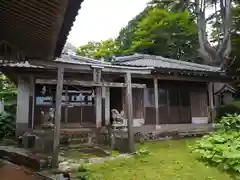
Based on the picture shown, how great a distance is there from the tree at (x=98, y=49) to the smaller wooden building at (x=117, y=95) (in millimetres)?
14171

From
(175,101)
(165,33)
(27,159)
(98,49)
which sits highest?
(165,33)

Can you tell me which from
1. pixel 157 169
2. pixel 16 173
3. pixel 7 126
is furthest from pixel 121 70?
pixel 7 126

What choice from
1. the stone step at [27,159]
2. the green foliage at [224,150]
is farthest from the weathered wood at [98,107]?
the green foliage at [224,150]

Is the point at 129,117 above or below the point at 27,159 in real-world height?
above

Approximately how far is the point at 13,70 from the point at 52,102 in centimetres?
223

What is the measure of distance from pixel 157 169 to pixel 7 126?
9.67m

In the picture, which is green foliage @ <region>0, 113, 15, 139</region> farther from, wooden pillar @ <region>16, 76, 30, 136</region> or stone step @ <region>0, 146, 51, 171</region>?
stone step @ <region>0, 146, 51, 171</region>

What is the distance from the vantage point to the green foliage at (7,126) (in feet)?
43.0

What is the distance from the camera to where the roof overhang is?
3618 millimetres

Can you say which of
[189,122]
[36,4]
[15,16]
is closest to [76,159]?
[15,16]

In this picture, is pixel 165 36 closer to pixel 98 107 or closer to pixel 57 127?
pixel 98 107

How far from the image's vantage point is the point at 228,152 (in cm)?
645

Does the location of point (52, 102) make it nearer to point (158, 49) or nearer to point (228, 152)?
point (228, 152)

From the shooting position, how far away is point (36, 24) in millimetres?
4418
